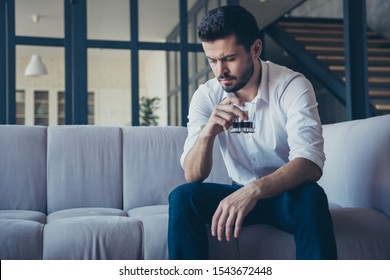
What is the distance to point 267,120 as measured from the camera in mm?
1807

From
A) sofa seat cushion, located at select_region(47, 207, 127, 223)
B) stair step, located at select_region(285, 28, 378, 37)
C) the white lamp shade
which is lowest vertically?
sofa seat cushion, located at select_region(47, 207, 127, 223)

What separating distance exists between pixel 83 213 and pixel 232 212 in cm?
91

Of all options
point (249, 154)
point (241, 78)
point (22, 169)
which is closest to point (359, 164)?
point (249, 154)

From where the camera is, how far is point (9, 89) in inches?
128

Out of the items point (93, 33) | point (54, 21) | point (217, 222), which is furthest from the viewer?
point (93, 33)

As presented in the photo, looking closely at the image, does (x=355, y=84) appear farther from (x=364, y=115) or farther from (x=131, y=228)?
(x=131, y=228)

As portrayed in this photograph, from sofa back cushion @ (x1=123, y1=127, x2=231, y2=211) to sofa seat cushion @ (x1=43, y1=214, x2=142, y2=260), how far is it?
62 centimetres

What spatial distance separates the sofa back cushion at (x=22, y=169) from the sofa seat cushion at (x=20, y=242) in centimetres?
57

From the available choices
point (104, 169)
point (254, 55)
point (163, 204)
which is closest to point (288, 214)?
point (254, 55)

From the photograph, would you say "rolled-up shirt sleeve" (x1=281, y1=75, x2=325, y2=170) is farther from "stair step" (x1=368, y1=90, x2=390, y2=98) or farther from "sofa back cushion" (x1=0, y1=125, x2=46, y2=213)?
"stair step" (x1=368, y1=90, x2=390, y2=98)

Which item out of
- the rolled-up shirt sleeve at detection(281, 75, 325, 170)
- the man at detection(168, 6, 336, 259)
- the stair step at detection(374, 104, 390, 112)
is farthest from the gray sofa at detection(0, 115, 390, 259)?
the stair step at detection(374, 104, 390, 112)

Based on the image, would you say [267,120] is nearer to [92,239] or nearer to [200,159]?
[200,159]

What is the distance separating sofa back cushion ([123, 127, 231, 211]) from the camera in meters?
2.49

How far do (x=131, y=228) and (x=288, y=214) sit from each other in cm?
62
